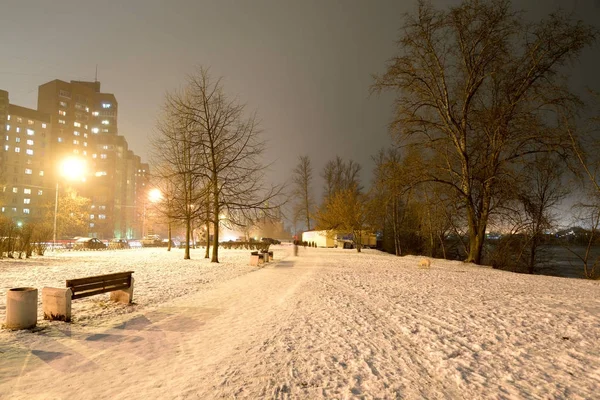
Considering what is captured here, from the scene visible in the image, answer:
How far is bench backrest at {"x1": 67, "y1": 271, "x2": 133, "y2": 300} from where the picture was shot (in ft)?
22.5

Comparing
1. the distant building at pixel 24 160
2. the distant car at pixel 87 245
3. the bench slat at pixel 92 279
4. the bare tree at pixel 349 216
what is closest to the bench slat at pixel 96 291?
the bench slat at pixel 92 279

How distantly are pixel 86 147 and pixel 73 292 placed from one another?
127634 millimetres

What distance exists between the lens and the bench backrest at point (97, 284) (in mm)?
6869

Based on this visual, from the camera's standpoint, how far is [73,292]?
6848 millimetres

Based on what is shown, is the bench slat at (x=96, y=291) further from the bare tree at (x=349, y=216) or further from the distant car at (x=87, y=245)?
the distant car at (x=87, y=245)

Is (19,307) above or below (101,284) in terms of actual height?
below

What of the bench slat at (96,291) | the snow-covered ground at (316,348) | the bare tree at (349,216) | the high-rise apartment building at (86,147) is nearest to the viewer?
the snow-covered ground at (316,348)

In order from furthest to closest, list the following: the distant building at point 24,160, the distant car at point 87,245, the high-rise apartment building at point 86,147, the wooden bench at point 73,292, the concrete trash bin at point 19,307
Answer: the high-rise apartment building at point 86,147 < the distant building at point 24,160 < the distant car at point 87,245 < the wooden bench at point 73,292 < the concrete trash bin at point 19,307

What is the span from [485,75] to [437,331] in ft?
55.9

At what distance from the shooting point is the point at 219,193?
20.1 m

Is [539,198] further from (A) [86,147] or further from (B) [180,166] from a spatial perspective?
(A) [86,147]

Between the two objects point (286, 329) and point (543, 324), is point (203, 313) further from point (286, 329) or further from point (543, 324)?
point (543, 324)

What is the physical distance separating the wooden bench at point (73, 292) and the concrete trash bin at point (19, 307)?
2.03ft

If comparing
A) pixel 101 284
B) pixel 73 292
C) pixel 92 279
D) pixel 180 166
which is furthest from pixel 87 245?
pixel 73 292
